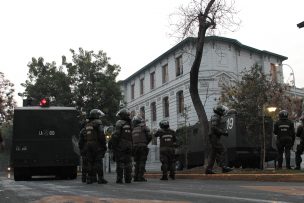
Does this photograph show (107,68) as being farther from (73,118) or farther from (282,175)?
(282,175)

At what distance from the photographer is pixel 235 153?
17031 millimetres

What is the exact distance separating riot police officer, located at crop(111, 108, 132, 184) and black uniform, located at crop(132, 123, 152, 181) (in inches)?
28.3

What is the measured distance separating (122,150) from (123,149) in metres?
0.04

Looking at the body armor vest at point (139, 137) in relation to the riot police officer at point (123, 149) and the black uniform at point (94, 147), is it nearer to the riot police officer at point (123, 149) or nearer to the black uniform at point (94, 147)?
the riot police officer at point (123, 149)

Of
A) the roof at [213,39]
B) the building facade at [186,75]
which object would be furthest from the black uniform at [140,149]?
the roof at [213,39]

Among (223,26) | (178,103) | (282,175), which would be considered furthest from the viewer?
(178,103)

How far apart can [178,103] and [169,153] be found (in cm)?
2689

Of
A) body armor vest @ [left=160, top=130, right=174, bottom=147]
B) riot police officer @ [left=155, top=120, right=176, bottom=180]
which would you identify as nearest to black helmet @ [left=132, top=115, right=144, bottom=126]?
riot police officer @ [left=155, top=120, right=176, bottom=180]

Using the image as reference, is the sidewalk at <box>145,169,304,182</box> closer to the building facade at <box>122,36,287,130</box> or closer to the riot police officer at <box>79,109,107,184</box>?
the riot police officer at <box>79,109,107,184</box>

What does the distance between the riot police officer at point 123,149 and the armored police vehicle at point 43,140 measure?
4579 mm

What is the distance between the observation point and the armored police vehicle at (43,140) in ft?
51.7

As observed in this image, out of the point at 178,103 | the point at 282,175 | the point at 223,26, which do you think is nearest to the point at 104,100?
the point at 178,103

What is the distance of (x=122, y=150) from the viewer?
11.8 m

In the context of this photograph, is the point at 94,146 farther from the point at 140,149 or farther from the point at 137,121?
the point at 137,121
